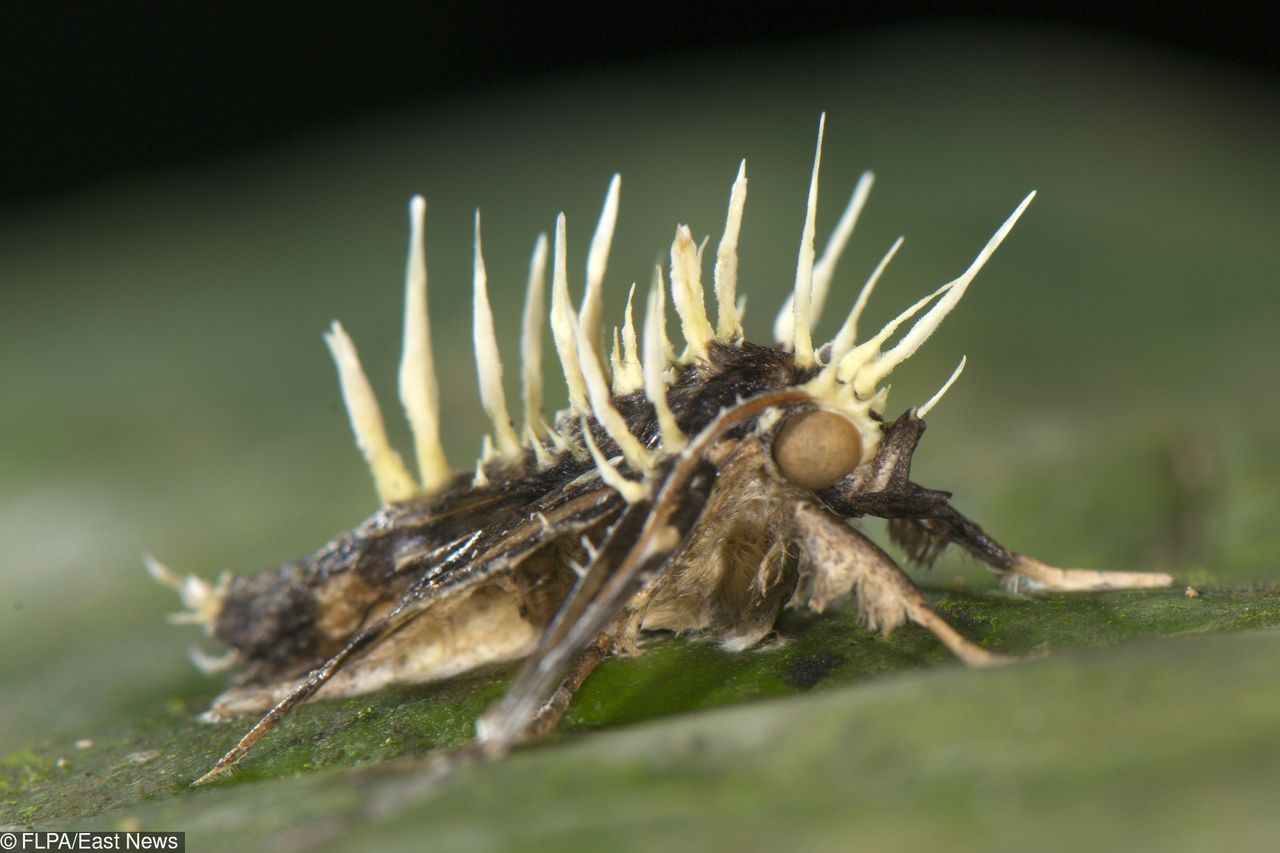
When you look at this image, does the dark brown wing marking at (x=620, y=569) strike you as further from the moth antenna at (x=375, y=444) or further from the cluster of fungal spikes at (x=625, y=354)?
the moth antenna at (x=375, y=444)

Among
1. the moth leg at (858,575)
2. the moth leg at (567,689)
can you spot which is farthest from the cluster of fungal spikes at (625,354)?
the moth leg at (567,689)

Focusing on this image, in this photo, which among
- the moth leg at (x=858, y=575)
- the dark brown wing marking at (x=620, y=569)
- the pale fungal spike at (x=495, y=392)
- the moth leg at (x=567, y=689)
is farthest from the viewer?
the pale fungal spike at (x=495, y=392)

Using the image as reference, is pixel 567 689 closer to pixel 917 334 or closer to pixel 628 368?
pixel 628 368

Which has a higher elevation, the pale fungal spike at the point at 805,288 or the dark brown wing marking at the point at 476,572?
the pale fungal spike at the point at 805,288

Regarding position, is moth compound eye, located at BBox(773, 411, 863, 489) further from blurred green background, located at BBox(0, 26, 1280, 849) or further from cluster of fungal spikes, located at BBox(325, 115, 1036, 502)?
blurred green background, located at BBox(0, 26, 1280, 849)

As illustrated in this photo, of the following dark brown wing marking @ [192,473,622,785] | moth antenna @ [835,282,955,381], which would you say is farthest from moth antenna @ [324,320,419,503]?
moth antenna @ [835,282,955,381]

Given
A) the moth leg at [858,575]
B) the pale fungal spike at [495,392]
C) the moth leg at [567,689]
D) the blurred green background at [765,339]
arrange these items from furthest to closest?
the pale fungal spike at [495,392]
the moth leg at [858,575]
the moth leg at [567,689]
the blurred green background at [765,339]

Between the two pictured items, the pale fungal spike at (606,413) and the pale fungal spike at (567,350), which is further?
the pale fungal spike at (567,350)

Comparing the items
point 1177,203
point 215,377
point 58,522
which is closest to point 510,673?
point 58,522
